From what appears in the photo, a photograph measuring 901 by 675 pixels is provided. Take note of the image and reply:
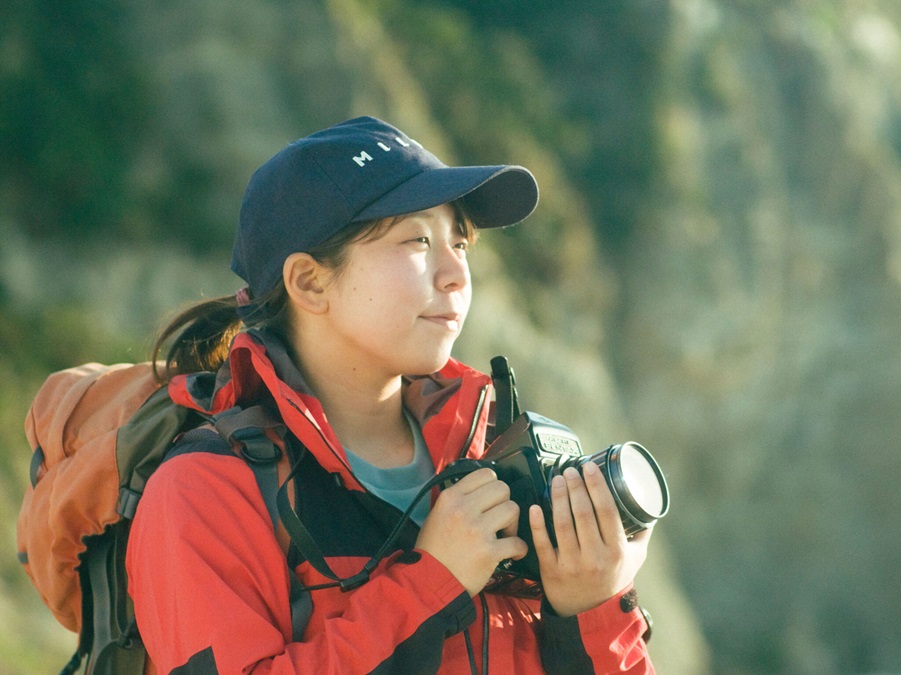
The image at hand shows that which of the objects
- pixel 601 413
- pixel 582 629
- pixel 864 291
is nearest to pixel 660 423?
pixel 601 413

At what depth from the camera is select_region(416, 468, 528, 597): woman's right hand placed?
1650mm

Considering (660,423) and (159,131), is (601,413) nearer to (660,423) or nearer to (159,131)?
(660,423)

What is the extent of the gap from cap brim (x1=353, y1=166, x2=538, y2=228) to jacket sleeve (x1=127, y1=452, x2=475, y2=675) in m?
0.47

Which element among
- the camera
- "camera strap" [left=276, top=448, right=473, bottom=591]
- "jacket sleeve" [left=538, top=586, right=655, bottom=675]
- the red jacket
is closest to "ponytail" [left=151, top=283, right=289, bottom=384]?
the red jacket

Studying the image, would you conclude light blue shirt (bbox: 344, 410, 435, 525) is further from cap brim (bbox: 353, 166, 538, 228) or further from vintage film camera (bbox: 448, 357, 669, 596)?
cap brim (bbox: 353, 166, 538, 228)

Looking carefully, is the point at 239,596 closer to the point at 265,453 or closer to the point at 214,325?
the point at 265,453

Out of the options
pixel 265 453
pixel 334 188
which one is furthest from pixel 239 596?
pixel 334 188

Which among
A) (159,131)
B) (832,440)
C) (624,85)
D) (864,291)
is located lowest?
(832,440)

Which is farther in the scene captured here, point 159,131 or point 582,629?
point 159,131

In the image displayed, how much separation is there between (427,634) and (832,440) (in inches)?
379

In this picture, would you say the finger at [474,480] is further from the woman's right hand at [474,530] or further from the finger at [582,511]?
the finger at [582,511]

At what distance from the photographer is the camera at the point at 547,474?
5.54 ft

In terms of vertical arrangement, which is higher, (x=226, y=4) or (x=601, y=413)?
(x=226, y=4)

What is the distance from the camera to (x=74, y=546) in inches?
73.9
